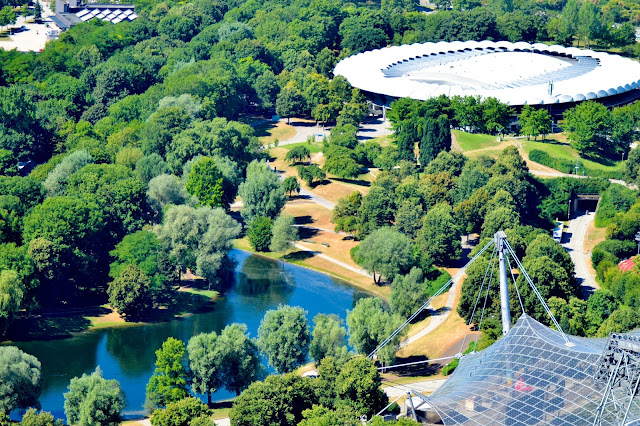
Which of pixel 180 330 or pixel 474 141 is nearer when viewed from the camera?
pixel 180 330

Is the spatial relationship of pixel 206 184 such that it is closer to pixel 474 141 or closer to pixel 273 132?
pixel 474 141

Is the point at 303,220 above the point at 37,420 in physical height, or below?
below

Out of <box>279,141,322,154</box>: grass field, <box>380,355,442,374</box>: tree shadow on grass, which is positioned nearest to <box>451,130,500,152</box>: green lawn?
<box>279,141,322,154</box>: grass field

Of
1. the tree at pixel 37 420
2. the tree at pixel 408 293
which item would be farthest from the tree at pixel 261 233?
the tree at pixel 37 420

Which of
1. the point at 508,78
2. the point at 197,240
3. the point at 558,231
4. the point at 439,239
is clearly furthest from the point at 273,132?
the point at 439,239

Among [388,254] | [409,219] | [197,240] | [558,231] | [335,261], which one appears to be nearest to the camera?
[388,254]

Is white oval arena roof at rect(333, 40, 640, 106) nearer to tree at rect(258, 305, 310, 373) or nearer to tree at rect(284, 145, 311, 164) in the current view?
tree at rect(284, 145, 311, 164)

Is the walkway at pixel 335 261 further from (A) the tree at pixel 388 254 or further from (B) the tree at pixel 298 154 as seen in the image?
(B) the tree at pixel 298 154

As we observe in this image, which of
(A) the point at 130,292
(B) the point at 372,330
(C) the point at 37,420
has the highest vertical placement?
(C) the point at 37,420
